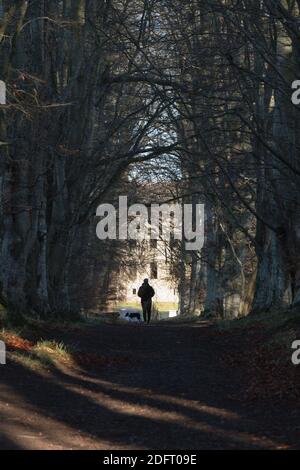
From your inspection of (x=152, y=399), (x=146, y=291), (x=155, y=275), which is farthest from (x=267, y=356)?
(x=155, y=275)

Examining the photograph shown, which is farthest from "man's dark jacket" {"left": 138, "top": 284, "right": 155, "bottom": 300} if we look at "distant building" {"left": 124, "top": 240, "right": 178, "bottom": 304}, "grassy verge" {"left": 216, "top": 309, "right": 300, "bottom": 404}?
"grassy verge" {"left": 216, "top": 309, "right": 300, "bottom": 404}

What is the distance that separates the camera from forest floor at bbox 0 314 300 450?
8.97m

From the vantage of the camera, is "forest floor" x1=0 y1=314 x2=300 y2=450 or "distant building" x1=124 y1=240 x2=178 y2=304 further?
"distant building" x1=124 y1=240 x2=178 y2=304

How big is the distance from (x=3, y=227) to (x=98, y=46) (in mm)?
6822

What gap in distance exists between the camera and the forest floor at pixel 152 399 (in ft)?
29.4

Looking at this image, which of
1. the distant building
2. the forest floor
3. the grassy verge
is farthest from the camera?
the distant building

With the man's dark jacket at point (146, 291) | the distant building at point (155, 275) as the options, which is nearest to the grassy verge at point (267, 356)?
the man's dark jacket at point (146, 291)

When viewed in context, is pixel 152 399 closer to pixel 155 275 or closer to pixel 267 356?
pixel 267 356

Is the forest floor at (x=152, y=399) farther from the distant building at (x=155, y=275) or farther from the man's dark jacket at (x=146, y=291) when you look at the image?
the distant building at (x=155, y=275)

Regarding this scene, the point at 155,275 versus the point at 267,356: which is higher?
the point at 267,356

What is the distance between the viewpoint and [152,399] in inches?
459

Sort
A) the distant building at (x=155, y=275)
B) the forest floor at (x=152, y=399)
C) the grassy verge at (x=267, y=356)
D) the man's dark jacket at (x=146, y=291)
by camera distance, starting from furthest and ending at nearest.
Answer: the distant building at (x=155, y=275)
the man's dark jacket at (x=146, y=291)
the grassy verge at (x=267, y=356)
the forest floor at (x=152, y=399)

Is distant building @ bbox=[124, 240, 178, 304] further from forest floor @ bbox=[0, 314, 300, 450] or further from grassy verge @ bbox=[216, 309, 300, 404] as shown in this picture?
forest floor @ bbox=[0, 314, 300, 450]

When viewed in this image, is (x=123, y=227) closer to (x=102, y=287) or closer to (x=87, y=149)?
(x=102, y=287)
